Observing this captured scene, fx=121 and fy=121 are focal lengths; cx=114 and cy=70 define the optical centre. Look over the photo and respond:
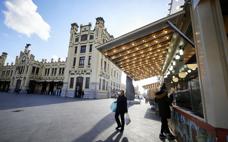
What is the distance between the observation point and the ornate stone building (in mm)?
24672

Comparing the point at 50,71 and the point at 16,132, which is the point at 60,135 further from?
the point at 50,71

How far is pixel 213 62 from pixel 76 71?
84.7 feet

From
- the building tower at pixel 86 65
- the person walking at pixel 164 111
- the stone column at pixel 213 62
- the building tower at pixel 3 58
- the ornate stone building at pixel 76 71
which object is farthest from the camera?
the building tower at pixel 3 58

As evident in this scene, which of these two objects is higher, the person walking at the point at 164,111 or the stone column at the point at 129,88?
the stone column at the point at 129,88

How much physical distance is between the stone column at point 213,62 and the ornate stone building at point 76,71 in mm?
22219

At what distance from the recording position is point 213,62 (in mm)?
1851

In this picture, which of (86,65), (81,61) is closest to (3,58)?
(81,61)

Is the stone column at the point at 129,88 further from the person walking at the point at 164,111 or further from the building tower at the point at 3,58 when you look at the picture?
the building tower at the point at 3,58

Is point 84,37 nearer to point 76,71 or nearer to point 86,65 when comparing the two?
point 86,65

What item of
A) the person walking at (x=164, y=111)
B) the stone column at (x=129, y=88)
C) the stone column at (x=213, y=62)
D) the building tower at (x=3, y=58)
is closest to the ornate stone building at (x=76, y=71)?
the stone column at (x=129, y=88)

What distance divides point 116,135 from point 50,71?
36.9 meters

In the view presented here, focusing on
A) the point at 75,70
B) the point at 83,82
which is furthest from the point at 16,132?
the point at 75,70

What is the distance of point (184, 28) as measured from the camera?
173 inches

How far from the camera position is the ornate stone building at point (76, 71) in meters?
24.7
